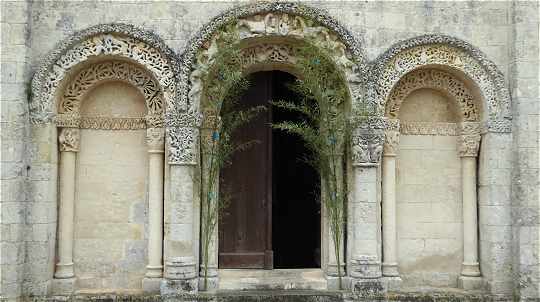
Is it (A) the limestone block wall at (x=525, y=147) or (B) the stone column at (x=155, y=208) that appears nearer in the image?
(A) the limestone block wall at (x=525, y=147)

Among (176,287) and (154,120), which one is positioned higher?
(154,120)

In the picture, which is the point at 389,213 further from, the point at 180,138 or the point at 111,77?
the point at 111,77

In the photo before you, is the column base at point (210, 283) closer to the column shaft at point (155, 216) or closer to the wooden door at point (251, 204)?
the column shaft at point (155, 216)

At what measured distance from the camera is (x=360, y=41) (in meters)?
7.16

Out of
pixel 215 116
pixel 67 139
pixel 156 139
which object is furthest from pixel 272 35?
pixel 67 139

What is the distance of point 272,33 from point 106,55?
2148 mm

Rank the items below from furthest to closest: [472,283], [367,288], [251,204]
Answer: [251,204] < [472,283] < [367,288]

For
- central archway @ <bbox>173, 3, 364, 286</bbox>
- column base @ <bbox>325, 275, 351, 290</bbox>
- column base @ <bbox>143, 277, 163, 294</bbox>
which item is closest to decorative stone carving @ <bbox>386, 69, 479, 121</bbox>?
central archway @ <bbox>173, 3, 364, 286</bbox>

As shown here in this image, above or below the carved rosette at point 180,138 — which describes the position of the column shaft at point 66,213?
below

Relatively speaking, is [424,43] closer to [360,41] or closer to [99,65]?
[360,41]

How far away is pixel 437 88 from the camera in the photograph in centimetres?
760

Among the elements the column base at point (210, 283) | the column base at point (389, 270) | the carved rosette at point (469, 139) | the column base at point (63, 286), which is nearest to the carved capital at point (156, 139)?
the column base at point (210, 283)

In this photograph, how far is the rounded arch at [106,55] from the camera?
6.88 metres

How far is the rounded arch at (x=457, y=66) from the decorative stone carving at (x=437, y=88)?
10.9 inches
